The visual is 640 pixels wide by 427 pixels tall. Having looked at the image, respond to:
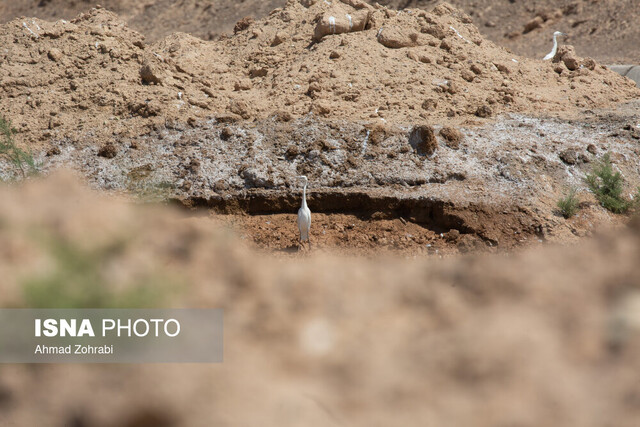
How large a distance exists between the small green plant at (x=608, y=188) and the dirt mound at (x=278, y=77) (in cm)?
129

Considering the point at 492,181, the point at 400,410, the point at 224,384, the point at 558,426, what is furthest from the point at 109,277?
the point at 492,181

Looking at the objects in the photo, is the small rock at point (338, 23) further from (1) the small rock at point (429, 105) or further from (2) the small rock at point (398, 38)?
(1) the small rock at point (429, 105)

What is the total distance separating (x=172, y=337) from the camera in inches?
79.9

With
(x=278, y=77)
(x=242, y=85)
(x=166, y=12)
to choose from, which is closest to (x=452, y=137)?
(x=278, y=77)

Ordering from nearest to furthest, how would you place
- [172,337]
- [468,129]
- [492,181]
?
[172,337] → [492,181] → [468,129]

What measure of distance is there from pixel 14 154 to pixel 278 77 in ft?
9.89

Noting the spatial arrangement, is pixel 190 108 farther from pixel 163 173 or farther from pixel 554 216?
pixel 554 216

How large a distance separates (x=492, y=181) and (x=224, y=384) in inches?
176

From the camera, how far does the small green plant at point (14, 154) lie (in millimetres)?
5746

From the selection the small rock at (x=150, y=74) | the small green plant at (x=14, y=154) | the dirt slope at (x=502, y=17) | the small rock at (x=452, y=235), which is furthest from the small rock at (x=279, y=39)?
the dirt slope at (x=502, y=17)

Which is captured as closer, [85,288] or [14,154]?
[85,288]

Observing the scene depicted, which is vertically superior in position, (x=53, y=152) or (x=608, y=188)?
(x=53, y=152)

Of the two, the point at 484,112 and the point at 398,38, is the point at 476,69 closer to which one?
the point at 484,112

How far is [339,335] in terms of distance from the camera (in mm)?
2045
